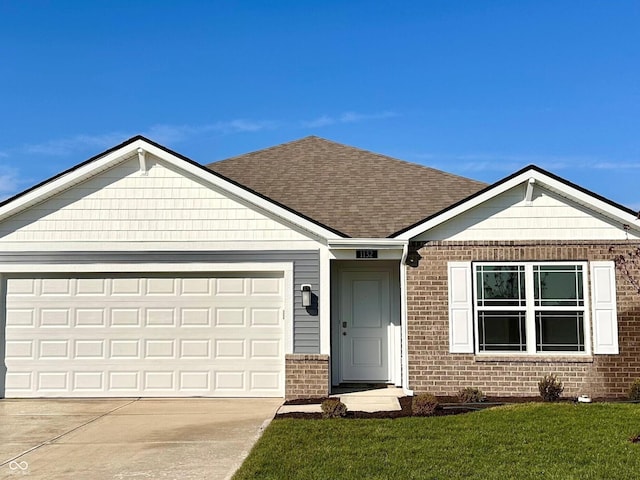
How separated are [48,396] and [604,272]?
10280mm

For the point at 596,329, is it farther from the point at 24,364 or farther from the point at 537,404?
the point at 24,364

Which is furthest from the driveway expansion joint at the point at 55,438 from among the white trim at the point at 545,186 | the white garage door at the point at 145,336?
the white trim at the point at 545,186

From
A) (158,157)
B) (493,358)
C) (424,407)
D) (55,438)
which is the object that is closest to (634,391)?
(493,358)

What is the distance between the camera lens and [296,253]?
12.0 m

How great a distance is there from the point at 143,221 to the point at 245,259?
2.05 m

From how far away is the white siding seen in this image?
12039 mm

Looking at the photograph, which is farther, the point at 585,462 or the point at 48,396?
the point at 48,396

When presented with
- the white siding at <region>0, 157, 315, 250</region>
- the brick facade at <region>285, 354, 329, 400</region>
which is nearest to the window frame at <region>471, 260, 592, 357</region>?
the brick facade at <region>285, 354, 329, 400</region>

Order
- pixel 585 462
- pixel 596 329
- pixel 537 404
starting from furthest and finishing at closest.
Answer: pixel 596 329 → pixel 537 404 → pixel 585 462

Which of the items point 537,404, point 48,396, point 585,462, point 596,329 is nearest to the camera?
point 585,462

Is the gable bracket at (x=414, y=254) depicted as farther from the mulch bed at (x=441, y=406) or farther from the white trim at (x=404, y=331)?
the mulch bed at (x=441, y=406)

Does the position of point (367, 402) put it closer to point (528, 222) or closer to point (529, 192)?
point (528, 222)

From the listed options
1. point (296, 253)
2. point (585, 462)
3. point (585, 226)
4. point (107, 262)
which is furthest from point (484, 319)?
point (107, 262)

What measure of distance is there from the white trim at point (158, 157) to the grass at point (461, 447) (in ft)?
12.8
